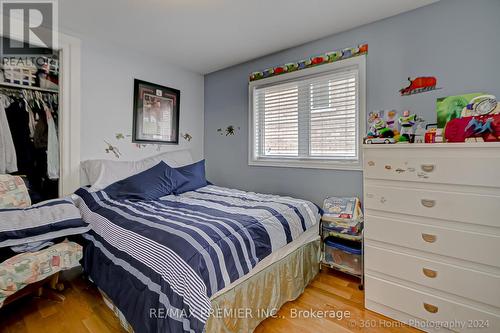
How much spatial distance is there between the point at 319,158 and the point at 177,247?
5.89ft

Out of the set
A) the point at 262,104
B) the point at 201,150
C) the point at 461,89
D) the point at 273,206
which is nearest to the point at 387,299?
the point at 273,206

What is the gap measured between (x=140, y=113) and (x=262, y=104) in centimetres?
151

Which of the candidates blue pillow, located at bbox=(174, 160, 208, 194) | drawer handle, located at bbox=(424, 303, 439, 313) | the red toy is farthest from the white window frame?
drawer handle, located at bbox=(424, 303, 439, 313)

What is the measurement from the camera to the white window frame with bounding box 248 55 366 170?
2.25m

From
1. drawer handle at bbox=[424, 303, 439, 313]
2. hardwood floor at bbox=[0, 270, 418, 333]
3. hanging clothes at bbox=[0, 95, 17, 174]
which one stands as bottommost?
hardwood floor at bbox=[0, 270, 418, 333]

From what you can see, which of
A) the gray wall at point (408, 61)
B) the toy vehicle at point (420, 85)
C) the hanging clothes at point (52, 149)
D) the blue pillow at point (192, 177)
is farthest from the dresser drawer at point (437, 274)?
the hanging clothes at point (52, 149)

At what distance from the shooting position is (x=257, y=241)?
1.55 metres

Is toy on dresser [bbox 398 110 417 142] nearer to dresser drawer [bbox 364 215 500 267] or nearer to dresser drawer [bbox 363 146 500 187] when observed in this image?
dresser drawer [bbox 363 146 500 187]

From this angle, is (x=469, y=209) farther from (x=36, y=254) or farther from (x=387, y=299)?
(x=36, y=254)

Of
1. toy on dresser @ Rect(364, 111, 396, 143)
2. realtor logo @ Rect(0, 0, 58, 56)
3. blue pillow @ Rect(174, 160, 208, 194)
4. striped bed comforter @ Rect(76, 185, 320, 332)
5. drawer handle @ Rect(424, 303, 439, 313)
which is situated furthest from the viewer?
blue pillow @ Rect(174, 160, 208, 194)

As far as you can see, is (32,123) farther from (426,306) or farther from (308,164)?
(426,306)

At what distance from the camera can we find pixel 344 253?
219 cm

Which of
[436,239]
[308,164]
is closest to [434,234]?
[436,239]

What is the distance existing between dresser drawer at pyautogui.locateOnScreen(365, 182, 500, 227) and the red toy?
350mm
